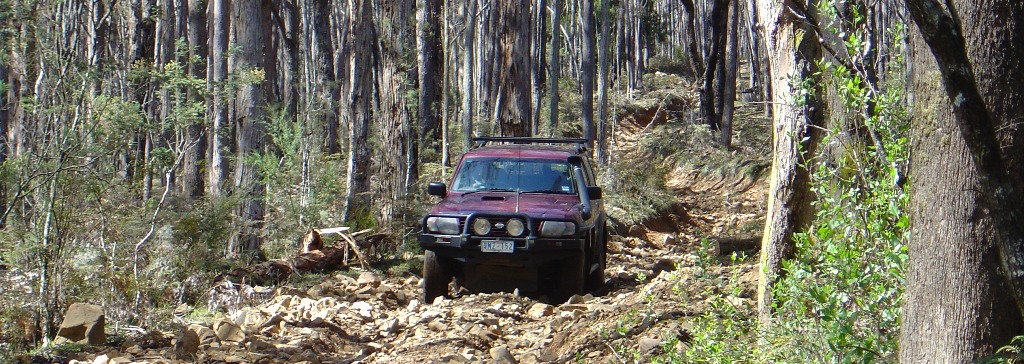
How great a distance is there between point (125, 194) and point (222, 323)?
191cm

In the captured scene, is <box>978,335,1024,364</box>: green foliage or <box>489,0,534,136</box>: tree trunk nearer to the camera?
<box>978,335,1024,364</box>: green foliage

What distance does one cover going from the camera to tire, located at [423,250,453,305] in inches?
379

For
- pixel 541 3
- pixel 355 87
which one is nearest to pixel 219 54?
pixel 355 87

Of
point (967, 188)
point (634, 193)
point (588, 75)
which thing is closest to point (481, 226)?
point (967, 188)

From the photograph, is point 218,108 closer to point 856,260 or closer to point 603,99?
point 856,260

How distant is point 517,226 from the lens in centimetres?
916

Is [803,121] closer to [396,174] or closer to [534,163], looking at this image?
[534,163]

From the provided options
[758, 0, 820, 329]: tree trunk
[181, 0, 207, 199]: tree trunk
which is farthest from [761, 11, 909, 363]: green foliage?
[181, 0, 207, 199]: tree trunk

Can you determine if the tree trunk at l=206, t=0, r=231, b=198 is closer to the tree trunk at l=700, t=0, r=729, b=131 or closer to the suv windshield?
the suv windshield

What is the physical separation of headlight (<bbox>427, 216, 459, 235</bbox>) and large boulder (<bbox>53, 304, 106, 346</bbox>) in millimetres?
3112

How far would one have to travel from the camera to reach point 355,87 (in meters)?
17.0

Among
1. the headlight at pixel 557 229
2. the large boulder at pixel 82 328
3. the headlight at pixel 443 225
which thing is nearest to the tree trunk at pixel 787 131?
the headlight at pixel 557 229

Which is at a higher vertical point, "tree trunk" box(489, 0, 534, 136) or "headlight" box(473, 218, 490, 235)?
"tree trunk" box(489, 0, 534, 136)

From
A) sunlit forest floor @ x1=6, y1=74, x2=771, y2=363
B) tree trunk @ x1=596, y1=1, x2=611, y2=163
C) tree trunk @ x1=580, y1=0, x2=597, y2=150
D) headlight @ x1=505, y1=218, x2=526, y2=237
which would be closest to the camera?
sunlit forest floor @ x1=6, y1=74, x2=771, y2=363
